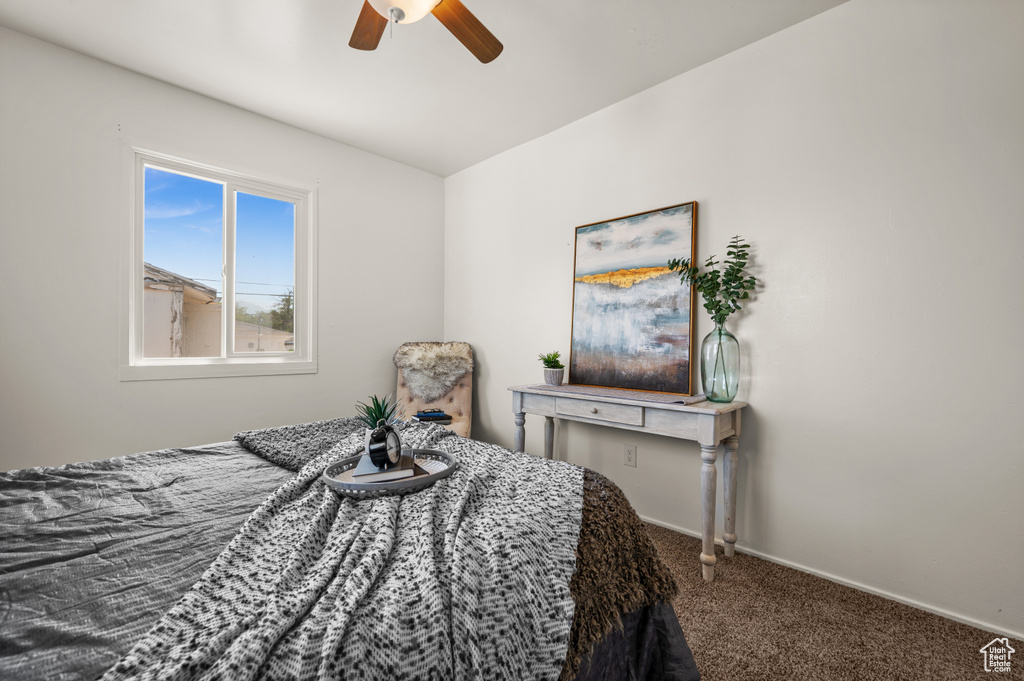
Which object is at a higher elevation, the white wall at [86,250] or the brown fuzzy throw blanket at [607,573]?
the white wall at [86,250]

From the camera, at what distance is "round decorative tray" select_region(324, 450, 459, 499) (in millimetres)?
1116

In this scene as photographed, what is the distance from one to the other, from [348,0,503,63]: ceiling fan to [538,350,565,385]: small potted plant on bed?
1.67 metres

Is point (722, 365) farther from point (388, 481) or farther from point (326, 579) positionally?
point (326, 579)

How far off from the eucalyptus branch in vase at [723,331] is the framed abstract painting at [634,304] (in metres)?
0.17

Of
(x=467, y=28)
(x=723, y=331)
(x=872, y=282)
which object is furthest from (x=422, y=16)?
(x=872, y=282)

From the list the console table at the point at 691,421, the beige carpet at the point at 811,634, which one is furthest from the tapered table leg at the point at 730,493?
the beige carpet at the point at 811,634

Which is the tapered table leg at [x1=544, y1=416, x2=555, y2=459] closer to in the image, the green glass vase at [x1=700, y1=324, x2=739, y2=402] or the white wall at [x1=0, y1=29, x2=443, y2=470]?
the green glass vase at [x1=700, y1=324, x2=739, y2=402]

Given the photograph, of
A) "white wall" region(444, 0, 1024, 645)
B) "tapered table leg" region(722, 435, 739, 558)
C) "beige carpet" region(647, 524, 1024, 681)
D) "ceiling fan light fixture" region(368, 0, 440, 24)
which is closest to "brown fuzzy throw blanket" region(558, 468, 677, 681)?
"beige carpet" region(647, 524, 1024, 681)

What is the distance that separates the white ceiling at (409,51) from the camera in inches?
79.6

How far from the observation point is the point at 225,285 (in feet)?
9.69

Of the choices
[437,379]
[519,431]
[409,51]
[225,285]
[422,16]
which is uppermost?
[409,51]

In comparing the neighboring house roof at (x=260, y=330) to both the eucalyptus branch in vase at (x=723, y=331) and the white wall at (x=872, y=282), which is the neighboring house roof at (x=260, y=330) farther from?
the eucalyptus branch in vase at (x=723, y=331)

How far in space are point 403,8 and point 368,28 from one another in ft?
0.84

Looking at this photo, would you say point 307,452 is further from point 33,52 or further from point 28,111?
point 33,52
